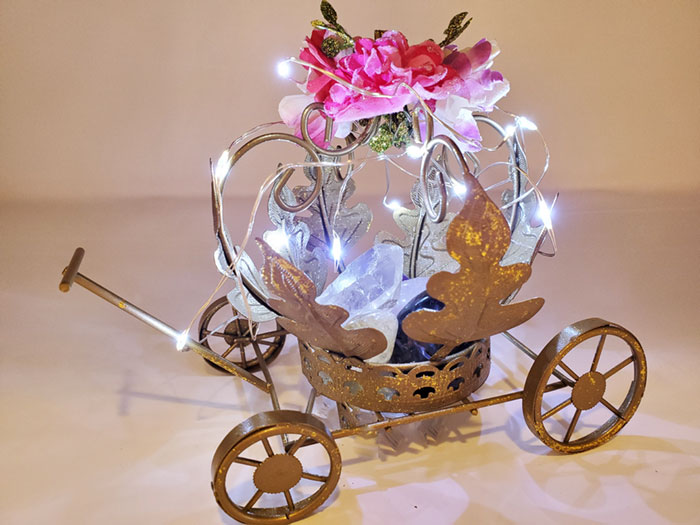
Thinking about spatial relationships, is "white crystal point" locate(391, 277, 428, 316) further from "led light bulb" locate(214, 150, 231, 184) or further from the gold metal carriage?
"led light bulb" locate(214, 150, 231, 184)

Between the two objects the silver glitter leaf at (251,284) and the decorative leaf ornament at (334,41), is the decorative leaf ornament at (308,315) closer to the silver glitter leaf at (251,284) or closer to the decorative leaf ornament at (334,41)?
the silver glitter leaf at (251,284)

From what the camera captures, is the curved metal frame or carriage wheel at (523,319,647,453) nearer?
the curved metal frame

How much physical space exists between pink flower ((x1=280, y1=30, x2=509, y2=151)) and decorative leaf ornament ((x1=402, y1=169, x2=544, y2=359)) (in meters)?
0.13

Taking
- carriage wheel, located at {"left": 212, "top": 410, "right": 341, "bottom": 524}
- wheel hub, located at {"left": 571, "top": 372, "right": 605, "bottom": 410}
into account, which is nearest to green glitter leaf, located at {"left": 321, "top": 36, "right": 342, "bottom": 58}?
carriage wheel, located at {"left": 212, "top": 410, "right": 341, "bottom": 524}

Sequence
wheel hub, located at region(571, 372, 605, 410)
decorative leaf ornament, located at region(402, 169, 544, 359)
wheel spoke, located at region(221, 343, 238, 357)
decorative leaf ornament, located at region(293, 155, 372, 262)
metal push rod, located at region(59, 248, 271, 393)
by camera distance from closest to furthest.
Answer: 1. decorative leaf ornament, located at region(402, 169, 544, 359)
2. metal push rod, located at region(59, 248, 271, 393)
3. wheel hub, located at region(571, 372, 605, 410)
4. decorative leaf ornament, located at region(293, 155, 372, 262)
5. wheel spoke, located at region(221, 343, 238, 357)

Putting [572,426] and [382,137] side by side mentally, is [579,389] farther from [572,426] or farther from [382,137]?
[382,137]

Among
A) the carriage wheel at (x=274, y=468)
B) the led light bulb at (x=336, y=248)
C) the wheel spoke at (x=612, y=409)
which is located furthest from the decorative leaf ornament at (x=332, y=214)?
the wheel spoke at (x=612, y=409)

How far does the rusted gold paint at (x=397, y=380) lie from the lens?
1.02 m

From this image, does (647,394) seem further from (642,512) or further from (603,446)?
Result: (642,512)

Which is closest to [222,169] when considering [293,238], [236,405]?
[293,238]

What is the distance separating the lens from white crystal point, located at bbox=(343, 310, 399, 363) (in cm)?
103

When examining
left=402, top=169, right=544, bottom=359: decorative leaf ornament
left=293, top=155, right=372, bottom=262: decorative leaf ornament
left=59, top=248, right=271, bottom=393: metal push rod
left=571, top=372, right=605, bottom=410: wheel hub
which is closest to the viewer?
left=402, top=169, right=544, bottom=359: decorative leaf ornament

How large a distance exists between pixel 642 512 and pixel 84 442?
0.79 metres

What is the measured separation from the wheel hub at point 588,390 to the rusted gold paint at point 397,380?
141 mm
